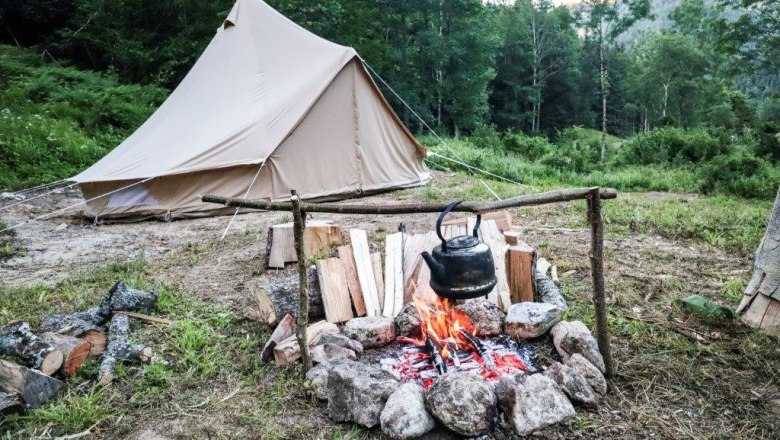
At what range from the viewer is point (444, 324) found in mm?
2779

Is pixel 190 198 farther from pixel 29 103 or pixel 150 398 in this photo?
pixel 29 103

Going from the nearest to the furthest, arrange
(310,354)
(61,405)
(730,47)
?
(61,405), (310,354), (730,47)

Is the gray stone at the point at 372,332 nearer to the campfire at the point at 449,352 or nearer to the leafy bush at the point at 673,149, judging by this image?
the campfire at the point at 449,352

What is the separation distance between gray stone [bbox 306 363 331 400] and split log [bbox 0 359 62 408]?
1307 mm

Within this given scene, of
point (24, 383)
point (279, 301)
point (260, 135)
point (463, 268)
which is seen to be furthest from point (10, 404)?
point (260, 135)

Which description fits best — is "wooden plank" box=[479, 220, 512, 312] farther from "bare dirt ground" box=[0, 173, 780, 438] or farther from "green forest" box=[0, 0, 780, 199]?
"green forest" box=[0, 0, 780, 199]

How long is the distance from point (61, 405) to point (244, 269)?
2.03 metres

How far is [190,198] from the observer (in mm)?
6414

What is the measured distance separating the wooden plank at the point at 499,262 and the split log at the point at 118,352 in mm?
2161

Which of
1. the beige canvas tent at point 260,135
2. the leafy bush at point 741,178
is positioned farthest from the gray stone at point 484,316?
the leafy bush at point 741,178

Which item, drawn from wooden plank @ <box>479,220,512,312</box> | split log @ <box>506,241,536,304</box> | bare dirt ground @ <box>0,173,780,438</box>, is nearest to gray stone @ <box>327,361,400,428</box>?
bare dirt ground @ <box>0,173,780,438</box>

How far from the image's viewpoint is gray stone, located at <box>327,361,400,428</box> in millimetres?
2113

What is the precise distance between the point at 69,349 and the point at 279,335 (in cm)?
110

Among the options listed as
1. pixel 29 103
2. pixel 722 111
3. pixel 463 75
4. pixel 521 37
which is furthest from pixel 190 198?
pixel 521 37
